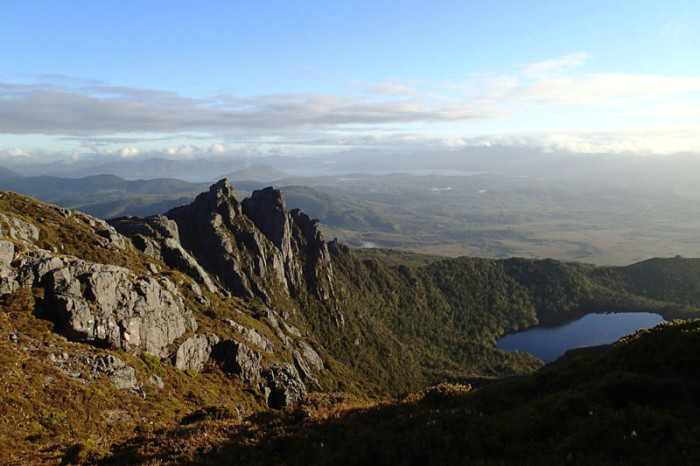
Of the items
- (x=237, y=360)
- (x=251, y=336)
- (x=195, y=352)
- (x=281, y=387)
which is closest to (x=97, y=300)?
(x=195, y=352)

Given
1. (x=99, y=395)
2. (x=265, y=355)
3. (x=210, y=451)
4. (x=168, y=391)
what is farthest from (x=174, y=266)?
(x=210, y=451)

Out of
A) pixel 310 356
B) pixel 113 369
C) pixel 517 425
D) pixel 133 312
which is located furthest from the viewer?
pixel 310 356

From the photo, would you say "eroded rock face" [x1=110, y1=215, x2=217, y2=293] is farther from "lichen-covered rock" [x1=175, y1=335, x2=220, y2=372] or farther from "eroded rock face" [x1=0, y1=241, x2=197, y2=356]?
"eroded rock face" [x1=0, y1=241, x2=197, y2=356]

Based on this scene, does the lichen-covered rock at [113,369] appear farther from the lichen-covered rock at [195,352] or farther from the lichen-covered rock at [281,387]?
the lichen-covered rock at [281,387]

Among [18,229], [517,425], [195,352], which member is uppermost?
[18,229]

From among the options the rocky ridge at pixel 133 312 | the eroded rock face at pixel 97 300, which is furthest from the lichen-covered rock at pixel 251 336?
the eroded rock face at pixel 97 300

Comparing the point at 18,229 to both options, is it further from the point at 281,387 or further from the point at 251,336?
the point at 281,387

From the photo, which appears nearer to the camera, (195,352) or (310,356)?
(195,352)
